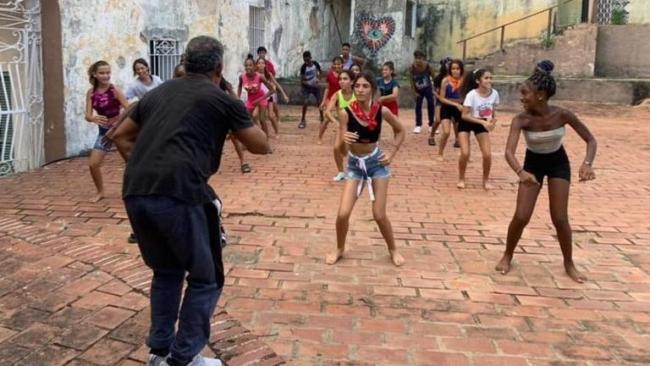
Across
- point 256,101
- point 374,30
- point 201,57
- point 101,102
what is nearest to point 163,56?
point 256,101

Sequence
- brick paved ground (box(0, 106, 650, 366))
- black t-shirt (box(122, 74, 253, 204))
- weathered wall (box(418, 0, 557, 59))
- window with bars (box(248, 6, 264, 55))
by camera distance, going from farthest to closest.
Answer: weathered wall (box(418, 0, 557, 59)), window with bars (box(248, 6, 264, 55)), brick paved ground (box(0, 106, 650, 366)), black t-shirt (box(122, 74, 253, 204))

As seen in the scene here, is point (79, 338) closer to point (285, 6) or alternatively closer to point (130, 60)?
point (130, 60)

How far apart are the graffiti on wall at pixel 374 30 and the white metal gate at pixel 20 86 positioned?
38.2 feet

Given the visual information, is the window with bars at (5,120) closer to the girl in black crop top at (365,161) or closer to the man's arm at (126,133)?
the girl in black crop top at (365,161)

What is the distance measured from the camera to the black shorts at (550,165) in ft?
16.2

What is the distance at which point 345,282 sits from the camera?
16.1 ft

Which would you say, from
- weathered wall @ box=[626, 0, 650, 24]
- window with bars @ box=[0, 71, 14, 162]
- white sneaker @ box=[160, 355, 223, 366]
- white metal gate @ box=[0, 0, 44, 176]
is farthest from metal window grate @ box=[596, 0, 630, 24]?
white sneaker @ box=[160, 355, 223, 366]

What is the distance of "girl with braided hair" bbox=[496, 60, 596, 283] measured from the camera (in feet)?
15.9

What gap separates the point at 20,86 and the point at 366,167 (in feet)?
19.3

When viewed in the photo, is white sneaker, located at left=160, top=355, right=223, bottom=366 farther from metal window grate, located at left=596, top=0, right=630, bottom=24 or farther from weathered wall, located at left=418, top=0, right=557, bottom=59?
metal window grate, located at left=596, top=0, right=630, bottom=24

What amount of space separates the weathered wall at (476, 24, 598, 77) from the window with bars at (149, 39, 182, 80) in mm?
11417

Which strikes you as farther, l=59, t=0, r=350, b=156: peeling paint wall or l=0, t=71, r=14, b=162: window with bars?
l=59, t=0, r=350, b=156: peeling paint wall

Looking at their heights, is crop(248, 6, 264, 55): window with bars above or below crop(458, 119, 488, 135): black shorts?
above

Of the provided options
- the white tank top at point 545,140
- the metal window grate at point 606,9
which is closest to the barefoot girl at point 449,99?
the white tank top at point 545,140
